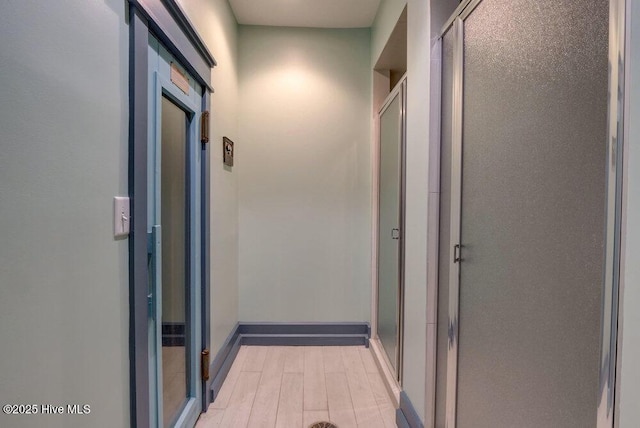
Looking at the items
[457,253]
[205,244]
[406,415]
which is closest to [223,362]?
[205,244]

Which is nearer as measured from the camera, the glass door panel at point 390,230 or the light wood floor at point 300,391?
the light wood floor at point 300,391

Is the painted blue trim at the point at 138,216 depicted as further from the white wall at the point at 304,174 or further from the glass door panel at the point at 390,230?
the white wall at the point at 304,174

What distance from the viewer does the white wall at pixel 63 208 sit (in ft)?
2.09

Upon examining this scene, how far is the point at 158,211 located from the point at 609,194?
1.38 metres

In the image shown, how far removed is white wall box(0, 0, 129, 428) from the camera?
64 cm

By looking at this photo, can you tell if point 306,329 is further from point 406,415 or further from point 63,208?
point 63,208

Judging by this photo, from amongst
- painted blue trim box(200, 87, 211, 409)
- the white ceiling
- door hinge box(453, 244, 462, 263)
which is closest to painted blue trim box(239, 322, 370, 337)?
painted blue trim box(200, 87, 211, 409)

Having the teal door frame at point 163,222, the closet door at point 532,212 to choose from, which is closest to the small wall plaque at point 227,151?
the teal door frame at point 163,222

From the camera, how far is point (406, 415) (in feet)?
5.38

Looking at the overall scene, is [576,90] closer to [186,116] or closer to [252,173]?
[186,116]

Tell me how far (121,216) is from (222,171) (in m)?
1.25

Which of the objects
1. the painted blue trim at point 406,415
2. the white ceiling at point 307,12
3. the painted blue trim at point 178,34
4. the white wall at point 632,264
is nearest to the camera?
the white wall at point 632,264

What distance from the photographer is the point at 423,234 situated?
1.48 metres

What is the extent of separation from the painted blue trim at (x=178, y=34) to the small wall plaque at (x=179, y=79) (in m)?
0.05
